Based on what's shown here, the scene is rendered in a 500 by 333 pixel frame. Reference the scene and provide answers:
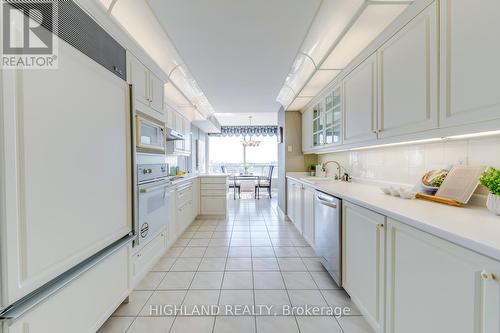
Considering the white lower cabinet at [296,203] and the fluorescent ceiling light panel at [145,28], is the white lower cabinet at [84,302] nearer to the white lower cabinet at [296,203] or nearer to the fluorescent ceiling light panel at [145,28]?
the fluorescent ceiling light panel at [145,28]

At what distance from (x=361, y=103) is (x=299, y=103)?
180cm

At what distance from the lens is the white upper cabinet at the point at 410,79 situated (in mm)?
1212

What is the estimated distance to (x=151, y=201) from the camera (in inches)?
78.5

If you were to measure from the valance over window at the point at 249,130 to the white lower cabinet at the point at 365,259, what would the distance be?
6.60 meters

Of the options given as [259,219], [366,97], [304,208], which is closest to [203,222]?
[259,219]

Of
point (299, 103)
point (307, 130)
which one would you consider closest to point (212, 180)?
point (307, 130)

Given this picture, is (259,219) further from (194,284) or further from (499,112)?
(499,112)

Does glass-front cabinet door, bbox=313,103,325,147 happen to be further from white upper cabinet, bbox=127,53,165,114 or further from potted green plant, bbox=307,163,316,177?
white upper cabinet, bbox=127,53,165,114

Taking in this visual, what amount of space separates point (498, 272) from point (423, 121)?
0.93 metres

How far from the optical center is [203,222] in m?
4.12

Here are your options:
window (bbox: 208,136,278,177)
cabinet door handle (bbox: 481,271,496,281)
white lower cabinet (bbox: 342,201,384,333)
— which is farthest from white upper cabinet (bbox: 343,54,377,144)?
window (bbox: 208,136,278,177)

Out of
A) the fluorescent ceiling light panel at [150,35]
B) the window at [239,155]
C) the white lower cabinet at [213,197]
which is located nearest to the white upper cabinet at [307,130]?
the white lower cabinet at [213,197]

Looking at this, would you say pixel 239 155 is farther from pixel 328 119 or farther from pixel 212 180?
pixel 328 119

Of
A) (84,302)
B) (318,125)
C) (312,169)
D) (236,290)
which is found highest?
(318,125)
